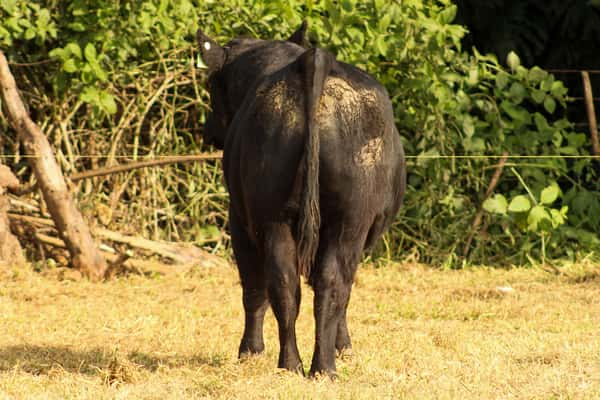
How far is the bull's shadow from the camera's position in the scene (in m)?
5.39

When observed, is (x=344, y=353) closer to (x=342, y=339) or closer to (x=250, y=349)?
(x=342, y=339)

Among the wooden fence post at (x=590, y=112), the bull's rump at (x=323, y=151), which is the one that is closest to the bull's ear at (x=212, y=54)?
the bull's rump at (x=323, y=151)

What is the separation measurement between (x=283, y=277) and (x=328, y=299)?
0.23m

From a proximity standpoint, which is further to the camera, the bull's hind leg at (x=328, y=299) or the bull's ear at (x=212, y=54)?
the bull's ear at (x=212, y=54)

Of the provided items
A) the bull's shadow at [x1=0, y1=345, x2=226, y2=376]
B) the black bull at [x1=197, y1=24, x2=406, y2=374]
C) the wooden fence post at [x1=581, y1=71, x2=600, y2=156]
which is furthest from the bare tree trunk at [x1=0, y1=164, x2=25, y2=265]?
the wooden fence post at [x1=581, y1=71, x2=600, y2=156]

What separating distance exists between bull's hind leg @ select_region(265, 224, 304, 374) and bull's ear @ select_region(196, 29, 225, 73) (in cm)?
134

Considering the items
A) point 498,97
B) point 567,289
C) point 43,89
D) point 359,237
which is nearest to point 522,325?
point 567,289

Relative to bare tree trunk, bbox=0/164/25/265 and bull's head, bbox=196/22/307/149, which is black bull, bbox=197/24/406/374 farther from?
bare tree trunk, bbox=0/164/25/265

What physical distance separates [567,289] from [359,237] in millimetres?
4063

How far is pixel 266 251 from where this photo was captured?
4.92 m

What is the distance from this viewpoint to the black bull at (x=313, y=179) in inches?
192

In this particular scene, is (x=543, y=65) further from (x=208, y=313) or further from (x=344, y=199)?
(x=344, y=199)

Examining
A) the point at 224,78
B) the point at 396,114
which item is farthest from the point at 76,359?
the point at 396,114

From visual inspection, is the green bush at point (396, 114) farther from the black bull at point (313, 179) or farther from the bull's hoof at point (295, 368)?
the bull's hoof at point (295, 368)
